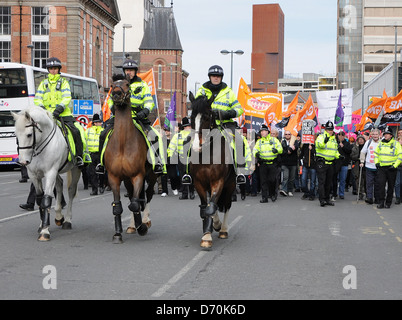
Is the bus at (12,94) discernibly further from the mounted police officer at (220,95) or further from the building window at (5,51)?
the building window at (5,51)

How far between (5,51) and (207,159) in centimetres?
5838

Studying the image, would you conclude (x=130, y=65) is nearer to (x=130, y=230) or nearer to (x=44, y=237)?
(x=130, y=230)

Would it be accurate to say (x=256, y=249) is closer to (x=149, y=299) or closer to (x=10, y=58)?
(x=149, y=299)

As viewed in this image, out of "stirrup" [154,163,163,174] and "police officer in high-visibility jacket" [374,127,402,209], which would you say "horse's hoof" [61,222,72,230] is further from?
"police officer in high-visibility jacket" [374,127,402,209]

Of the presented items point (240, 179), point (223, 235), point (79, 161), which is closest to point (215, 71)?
point (240, 179)

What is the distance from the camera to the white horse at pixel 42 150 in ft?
32.9

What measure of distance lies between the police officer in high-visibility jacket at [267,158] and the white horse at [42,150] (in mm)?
8910

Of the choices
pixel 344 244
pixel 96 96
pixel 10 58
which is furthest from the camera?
pixel 10 58

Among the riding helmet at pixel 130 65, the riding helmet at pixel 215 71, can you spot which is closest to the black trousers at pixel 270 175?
the riding helmet at pixel 130 65

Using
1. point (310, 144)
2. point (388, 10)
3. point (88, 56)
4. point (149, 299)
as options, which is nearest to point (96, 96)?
point (310, 144)

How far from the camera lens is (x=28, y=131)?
10070mm

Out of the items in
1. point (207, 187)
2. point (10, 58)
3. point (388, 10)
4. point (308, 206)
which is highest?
point (388, 10)
